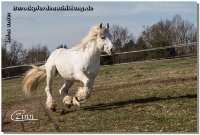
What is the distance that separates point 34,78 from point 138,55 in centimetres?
415

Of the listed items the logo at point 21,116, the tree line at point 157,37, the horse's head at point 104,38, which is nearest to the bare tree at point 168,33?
the tree line at point 157,37

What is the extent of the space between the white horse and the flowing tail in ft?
1.40

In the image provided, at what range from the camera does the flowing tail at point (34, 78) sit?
460 inches

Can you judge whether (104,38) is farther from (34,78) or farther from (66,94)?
(34,78)

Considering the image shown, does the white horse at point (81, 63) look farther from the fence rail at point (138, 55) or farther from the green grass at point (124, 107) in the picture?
the fence rail at point (138, 55)

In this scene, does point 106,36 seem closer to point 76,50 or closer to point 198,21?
point 76,50

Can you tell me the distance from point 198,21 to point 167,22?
2528 mm

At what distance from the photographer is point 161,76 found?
1551 cm

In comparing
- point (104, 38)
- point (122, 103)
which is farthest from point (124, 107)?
point (104, 38)

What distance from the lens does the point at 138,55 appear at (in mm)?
14781

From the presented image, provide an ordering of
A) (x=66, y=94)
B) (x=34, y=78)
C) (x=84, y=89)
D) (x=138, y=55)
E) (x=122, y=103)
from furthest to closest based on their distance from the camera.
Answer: (x=138, y=55) < (x=34, y=78) < (x=66, y=94) < (x=122, y=103) < (x=84, y=89)

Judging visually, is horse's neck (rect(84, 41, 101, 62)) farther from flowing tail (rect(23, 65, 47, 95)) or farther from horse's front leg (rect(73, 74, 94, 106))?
flowing tail (rect(23, 65, 47, 95))

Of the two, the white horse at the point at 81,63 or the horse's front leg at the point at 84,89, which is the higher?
the white horse at the point at 81,63

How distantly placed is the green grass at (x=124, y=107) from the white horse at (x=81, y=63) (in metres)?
0.36
